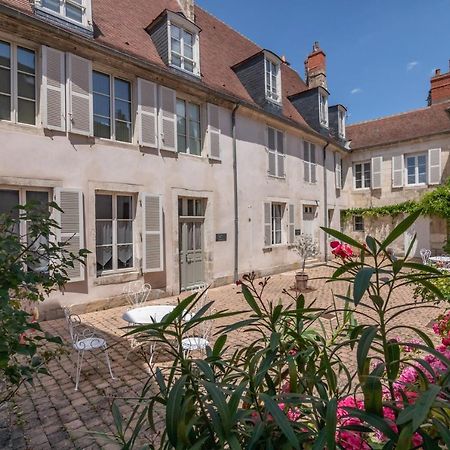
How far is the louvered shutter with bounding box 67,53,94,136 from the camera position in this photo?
6.59m

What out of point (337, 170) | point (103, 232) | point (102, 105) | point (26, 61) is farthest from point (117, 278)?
point (337, 170)

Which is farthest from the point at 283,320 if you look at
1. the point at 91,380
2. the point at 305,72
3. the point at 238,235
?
the point at 305,72

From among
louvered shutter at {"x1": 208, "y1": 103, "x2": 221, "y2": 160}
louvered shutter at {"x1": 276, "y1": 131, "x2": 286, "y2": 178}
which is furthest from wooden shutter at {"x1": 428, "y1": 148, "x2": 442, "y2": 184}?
louvered shutter at {"x1": 208, "y1": 103, "x2": 221, "y2": 160}

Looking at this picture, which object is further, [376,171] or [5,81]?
[376,171]

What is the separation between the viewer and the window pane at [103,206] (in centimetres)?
719

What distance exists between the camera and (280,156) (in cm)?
1205

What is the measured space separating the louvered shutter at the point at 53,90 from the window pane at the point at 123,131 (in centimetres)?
129

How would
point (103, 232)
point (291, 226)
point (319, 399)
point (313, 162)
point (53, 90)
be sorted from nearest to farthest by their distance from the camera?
point (319, 399) → point (53, 90) → point (103, 232) → point (291, 226) → point (313, 162)

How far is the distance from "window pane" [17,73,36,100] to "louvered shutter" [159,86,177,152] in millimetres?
2781

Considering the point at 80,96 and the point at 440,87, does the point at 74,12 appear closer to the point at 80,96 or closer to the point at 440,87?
the point at 80,96

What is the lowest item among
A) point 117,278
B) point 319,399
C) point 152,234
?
point 117,278

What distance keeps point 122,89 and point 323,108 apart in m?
10.4

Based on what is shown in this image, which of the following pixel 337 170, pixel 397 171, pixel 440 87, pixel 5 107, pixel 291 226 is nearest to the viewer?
pixel 5 107

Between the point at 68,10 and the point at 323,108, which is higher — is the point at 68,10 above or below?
below
